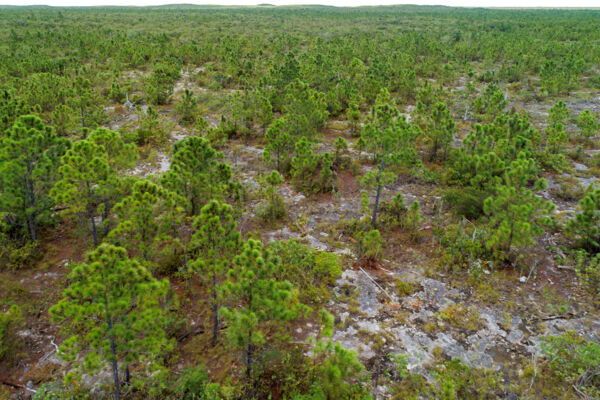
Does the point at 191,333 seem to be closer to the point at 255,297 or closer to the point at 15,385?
the point at 255,297

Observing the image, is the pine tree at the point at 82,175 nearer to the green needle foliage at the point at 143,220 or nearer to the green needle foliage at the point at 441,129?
the green needle foliage at the point at 143,220

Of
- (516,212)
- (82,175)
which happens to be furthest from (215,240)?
(516,212)

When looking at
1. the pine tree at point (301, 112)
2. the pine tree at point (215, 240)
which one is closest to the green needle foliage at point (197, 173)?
the pine tree at point (215, 240)

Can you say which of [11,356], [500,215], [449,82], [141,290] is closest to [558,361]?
[500,215]

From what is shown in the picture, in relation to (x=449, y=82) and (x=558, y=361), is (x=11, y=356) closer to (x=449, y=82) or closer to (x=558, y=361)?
(x=558, y=361)

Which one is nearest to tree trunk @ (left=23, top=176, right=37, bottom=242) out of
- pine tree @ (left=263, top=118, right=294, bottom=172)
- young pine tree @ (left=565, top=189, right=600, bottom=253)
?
pine tree @ (left=263, top=118, right=294, bottom=172)

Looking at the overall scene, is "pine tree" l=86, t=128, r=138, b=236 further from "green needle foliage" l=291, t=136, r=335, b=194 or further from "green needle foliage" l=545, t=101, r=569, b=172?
"green needle foliage" l=545, t=101, r=569, b=172
